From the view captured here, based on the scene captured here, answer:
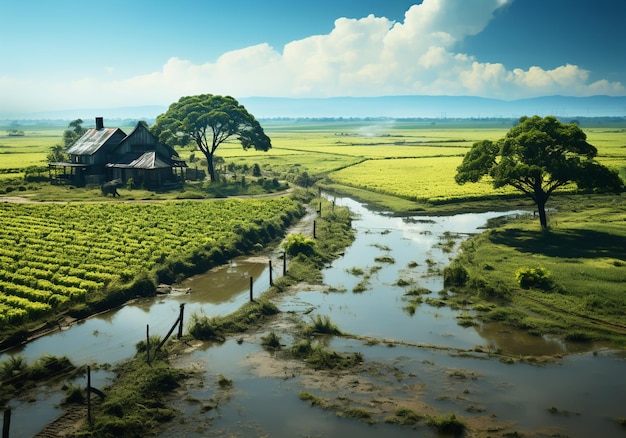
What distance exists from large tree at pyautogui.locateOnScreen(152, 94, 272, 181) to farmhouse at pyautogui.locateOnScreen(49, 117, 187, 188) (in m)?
2.45

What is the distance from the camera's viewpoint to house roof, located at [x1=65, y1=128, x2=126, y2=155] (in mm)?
72250

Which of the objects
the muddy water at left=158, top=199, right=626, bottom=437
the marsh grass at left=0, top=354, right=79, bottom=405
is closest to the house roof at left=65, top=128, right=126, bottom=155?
the muddy water at left=158, top=199, right=626, bottom=437

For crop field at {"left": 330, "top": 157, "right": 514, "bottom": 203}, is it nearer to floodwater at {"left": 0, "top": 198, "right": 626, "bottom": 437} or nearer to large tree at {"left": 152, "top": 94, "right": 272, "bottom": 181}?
large tree at {"left": 152, "top": 94, "right": 272, "bottom": 181}

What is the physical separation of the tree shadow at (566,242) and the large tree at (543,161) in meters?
3.00

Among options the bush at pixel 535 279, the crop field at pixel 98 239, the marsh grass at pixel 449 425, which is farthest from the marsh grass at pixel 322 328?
the crop field at pixel 98 239

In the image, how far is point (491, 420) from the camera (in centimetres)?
1883

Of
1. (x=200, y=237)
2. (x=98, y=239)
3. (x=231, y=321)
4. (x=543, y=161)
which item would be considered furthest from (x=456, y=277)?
(x=98, y=239)

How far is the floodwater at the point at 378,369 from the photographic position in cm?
1880

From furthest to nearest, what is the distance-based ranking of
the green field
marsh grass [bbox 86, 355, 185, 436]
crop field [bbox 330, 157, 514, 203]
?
crop field [bbox 330, 157, 514, 203]
the green field
marsh grass [bbox 86, 355, 185, 436]

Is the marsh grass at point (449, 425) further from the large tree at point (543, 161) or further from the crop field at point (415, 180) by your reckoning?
the crop field at point (415, 180)

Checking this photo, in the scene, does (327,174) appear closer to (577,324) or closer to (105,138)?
(105,138)

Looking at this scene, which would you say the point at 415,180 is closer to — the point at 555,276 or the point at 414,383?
the point at 555,276

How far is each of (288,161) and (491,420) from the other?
93.0 meters

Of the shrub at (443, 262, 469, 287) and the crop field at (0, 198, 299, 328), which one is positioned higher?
the crop field at (0, 198, 299, 328)
